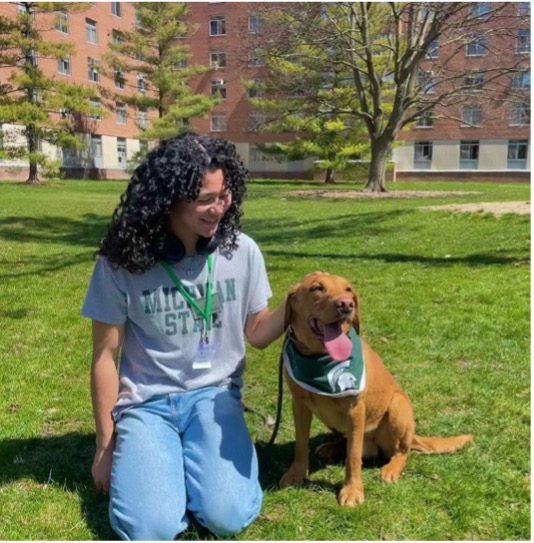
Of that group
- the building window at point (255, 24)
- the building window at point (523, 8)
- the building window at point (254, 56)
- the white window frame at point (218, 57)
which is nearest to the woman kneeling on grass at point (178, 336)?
the building window at point (523, 8)

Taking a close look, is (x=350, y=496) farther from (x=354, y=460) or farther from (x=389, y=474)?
(x=389, y=474)

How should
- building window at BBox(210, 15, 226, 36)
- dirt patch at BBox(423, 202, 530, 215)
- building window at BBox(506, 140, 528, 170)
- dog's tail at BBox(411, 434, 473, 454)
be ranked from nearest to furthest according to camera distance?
dog's tail at BBox(411, 434, 473, 454), dirt patch at BBox(423, 202, 530, 215), building window at BBox(506, 140, 528, 170), building window at BBox(210, 15, 226, 36)

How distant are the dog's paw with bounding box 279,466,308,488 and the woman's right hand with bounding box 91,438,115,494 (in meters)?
0.92

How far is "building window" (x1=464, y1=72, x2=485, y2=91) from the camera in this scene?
21812 millimetres

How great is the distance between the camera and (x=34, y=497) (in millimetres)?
3139

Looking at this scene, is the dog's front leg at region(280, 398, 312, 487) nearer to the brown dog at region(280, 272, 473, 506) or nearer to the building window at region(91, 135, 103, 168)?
the brown dog at region(280, 272, 473, 506)

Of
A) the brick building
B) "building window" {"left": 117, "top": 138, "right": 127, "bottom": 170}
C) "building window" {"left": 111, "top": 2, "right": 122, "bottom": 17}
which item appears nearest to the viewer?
the brick building

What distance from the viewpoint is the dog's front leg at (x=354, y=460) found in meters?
3.03

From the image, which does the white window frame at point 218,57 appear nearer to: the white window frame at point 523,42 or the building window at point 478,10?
the white window frame at point 523,42

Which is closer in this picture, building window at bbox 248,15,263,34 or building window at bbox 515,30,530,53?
building window at bbox 515,30,530,53

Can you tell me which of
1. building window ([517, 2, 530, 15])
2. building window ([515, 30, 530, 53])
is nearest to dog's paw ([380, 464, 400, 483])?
building window ([517, 2, 530, 15])

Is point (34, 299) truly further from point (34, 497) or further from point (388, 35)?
point (388, 35)

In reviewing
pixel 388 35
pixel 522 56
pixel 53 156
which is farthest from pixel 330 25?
pixel 53 156

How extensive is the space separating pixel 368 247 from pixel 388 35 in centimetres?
1538
